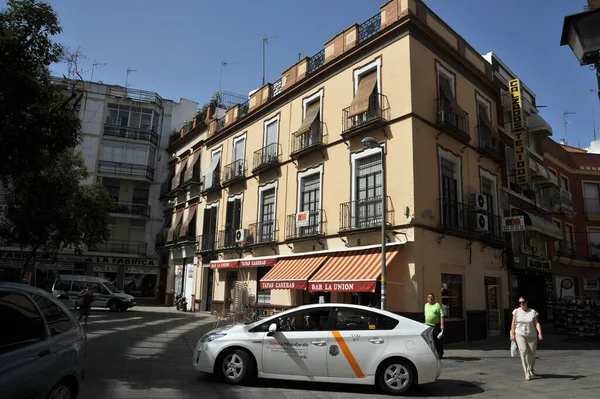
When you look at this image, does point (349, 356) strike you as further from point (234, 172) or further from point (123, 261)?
point (123, 261)

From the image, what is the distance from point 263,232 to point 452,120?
960cm

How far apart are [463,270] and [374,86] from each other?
7.38m

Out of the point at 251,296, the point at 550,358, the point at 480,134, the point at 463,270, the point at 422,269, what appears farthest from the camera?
the point at 251,296

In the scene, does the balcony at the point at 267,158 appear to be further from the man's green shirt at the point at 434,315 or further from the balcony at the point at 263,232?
the man's green shirt at the point at 434,315

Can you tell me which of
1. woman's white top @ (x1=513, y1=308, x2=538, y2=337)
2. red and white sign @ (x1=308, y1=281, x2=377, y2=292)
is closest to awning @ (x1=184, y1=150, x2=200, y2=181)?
red and white sign @ (x1=308, y1=281, x2=377, y2=292)

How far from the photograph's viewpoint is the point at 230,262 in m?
22.2

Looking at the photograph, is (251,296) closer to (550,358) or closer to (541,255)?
(550,358)

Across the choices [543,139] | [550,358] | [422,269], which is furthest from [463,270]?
[543,139]

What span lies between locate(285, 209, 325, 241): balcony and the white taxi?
9182mm

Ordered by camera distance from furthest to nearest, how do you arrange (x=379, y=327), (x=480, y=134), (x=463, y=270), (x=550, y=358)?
(x=480, y=134), (x=463, y=270), (x=550, y=358), (x=379, y=327)

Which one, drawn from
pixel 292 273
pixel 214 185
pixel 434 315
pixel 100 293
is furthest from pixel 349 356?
pixel 100 293

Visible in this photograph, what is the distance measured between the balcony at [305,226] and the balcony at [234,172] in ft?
16.1

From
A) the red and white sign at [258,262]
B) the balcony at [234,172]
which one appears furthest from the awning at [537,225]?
the balcony at [234,172]

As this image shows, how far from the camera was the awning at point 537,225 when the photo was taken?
2106 cm
